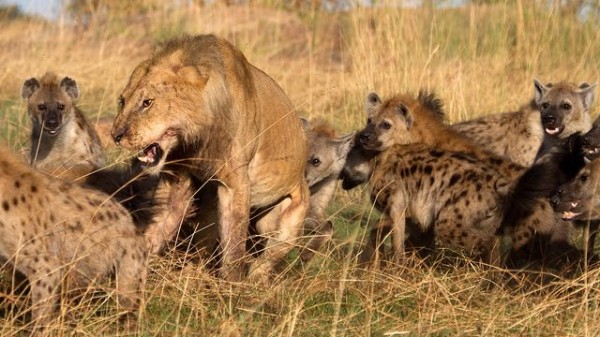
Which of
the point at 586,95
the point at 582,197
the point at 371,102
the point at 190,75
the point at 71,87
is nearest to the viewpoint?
the point at 190,75

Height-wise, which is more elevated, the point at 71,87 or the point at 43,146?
the point at 71,87

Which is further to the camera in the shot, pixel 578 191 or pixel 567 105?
pixel 567 105

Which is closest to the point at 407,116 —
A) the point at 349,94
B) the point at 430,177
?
the point at 430,177

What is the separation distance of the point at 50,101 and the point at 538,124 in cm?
406

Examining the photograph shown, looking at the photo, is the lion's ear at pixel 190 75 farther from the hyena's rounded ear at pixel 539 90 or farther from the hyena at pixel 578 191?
the hyena's rounded ear at pixel 539 90

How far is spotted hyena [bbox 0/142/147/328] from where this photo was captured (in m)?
4.95

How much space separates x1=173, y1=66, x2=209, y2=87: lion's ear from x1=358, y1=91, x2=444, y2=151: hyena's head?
2.36 meters

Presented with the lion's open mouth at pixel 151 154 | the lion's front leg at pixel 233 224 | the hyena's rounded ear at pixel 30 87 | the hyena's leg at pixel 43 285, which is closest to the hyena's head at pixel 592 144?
the lion's front leg at pixel 233 224

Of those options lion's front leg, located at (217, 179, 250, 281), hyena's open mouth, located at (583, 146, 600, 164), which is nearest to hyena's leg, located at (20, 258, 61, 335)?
lion's front leg, located at (217, 179, 250, 281)

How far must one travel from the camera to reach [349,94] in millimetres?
11672

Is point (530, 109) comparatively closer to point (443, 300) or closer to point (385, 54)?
point (385, 54)

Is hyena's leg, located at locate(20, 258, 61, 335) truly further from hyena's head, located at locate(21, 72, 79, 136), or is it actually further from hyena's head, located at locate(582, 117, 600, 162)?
hyena's head, located at locate(21, 72, 79, 136)

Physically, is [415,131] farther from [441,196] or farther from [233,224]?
[233,224]

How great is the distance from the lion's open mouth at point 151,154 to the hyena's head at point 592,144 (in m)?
2.34
